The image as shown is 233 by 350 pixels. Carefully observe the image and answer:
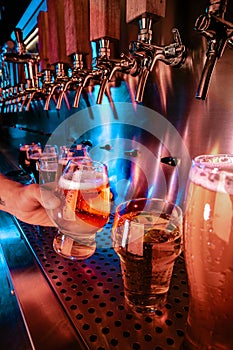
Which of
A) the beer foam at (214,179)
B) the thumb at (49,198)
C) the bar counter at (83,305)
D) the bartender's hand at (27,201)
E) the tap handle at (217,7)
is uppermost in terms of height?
the tap handle at (217,7)

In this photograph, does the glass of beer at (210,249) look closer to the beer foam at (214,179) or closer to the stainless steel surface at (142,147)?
the beer foam at (214,179)

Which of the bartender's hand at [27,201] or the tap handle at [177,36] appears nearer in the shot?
the bartender's hand at [27,201]

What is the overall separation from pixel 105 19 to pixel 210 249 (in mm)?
1057

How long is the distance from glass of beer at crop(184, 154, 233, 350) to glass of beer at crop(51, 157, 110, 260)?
34 centimetres

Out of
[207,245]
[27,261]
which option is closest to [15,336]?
[27,261]

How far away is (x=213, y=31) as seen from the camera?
65 cm

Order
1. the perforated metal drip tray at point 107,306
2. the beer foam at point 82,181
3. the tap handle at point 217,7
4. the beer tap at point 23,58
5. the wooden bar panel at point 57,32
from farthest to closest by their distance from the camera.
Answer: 1. the beer tap at point 23,58
2. the wooden bar panel at point 57,32
3. the beer foam at point 82,181
4. the tap handle at point 217,7
5. the perforated metal drip tray at point 107,306

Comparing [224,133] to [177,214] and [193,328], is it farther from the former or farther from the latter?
[193,328]

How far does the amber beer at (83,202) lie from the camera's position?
28.5 inches

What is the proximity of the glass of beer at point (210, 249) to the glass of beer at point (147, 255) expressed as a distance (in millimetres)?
115

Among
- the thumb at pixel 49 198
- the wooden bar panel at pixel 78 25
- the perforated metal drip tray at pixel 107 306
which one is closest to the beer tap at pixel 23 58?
the wooden bar panel at pixel 78 25

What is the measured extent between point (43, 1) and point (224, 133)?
223 centimetres

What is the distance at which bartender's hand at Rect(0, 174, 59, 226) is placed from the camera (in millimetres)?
825

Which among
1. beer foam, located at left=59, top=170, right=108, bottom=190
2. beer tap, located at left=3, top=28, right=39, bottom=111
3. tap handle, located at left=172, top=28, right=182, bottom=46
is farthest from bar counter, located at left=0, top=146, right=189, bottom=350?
beer tap, located at left=3, top=28, right=39, bottom=111
